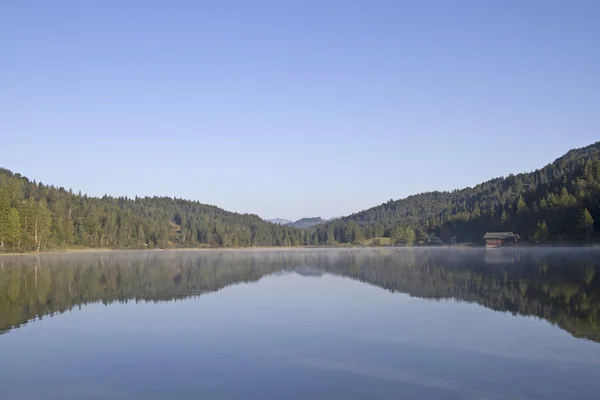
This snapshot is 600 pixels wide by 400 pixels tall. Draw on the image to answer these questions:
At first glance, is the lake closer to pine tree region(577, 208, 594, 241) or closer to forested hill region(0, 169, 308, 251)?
forested hill region(0, 169, 308, 251)

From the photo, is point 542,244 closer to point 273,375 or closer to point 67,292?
point 67,292

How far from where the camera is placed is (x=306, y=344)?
16.8 meters

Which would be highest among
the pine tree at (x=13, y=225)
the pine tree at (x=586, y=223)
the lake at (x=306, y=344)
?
the pine tree at (x=13, y=225)

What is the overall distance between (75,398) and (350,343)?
27.4 ft

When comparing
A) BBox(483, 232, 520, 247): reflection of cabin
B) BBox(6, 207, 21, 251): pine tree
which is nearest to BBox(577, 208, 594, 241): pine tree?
BBox(483, 232, 520, 247): reflection of cabin

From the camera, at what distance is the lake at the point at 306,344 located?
1207cm

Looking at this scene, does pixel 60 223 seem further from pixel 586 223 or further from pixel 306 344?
pixel 306 344

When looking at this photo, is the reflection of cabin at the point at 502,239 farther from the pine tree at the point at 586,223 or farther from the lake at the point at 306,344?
the lake at the point at 306,344

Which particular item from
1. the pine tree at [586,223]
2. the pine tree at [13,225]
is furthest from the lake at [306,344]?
the pine tree at [586,223]

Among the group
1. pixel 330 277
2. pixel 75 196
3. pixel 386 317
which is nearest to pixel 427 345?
pixel 386 317

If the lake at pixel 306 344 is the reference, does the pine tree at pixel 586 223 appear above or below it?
above

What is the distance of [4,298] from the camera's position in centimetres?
2908

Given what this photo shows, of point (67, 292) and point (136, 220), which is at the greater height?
point (136, 220)

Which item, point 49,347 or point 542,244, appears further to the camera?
point 542,244
